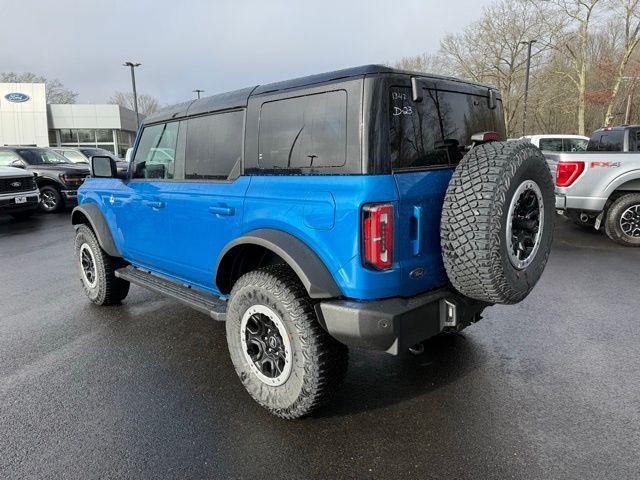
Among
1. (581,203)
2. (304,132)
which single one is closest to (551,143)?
(581,203)

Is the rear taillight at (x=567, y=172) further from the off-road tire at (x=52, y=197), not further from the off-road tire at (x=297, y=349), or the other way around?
the off-road tire at (x=52, y=197)

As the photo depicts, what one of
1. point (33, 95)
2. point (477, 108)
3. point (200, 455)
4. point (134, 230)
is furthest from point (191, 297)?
point (33, 95)

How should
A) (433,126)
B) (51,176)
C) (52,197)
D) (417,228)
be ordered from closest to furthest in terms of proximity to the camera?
(417,228)
(433,126)
(51,176)
(52,197)

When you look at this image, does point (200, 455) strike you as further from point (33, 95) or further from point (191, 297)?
point (33, 95)

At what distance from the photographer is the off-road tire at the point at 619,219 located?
745cm

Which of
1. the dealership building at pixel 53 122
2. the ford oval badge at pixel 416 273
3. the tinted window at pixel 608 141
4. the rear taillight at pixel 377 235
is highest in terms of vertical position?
the dealership building at pixel 53 122

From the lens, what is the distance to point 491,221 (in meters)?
2.40

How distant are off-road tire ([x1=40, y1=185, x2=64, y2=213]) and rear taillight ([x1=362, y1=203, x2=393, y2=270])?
44.1 feet

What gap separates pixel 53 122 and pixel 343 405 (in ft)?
173

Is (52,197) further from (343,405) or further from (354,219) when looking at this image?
(354,219)

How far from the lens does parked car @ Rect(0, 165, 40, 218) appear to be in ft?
36.1

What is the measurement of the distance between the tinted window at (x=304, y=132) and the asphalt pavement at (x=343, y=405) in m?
1.60

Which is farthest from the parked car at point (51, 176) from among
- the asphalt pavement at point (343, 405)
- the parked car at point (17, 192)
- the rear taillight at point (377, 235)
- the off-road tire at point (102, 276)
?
the rear taillight at point (377, 235)

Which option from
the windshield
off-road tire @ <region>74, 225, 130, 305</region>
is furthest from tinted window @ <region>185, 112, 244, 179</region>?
the windshield
